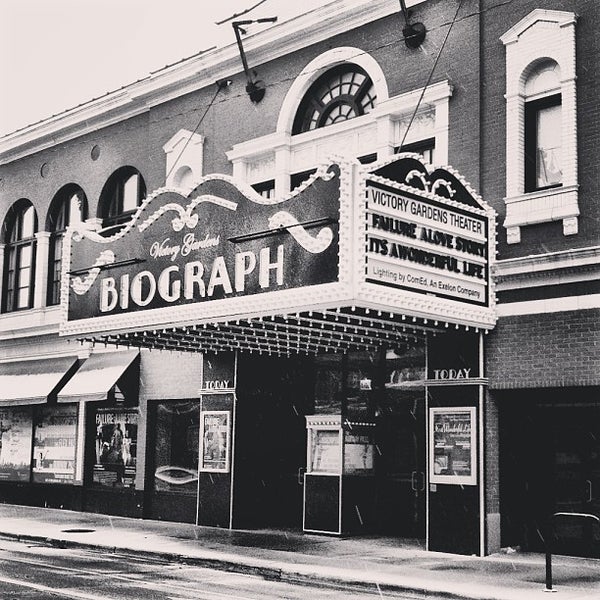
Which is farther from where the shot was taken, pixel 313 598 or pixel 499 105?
pixel 499 105

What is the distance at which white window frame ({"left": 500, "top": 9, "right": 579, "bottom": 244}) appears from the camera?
15.1m

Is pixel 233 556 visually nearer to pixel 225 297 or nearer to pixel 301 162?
pixel 225 297

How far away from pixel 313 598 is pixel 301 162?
10.2 metres

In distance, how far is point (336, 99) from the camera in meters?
19.5

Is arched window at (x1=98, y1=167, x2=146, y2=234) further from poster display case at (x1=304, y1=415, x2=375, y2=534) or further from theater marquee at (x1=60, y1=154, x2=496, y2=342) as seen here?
poster display case at (x1=304, y1=415, x2=375, y2=534)

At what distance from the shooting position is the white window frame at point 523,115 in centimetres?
1507

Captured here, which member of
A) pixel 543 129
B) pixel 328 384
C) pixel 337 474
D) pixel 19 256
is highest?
pixel 543 129

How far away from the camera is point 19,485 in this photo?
25.4 m

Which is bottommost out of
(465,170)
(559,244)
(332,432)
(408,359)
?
(332,432)

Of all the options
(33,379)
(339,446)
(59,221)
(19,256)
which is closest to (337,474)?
(339,446)

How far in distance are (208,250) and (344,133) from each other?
456 cm

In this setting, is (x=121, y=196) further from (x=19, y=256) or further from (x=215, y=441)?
(x=215, y=441)

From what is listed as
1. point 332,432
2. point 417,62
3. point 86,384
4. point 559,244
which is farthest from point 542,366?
point 86,384

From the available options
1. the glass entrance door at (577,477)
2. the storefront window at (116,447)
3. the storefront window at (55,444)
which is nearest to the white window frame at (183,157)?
the storefront window at (116,447)
